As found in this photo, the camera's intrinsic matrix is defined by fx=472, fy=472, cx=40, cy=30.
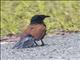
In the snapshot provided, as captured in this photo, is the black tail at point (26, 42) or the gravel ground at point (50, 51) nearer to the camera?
the gravel ground at point (50, 51)

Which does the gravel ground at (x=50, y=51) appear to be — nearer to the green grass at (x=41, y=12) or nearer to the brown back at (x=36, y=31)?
the brown back at (x=36, y=31)

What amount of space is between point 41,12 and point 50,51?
324 cm

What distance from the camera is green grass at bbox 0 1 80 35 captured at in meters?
9.02

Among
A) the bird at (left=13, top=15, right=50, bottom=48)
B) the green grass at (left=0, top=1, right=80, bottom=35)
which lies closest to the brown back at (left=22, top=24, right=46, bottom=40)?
the bird at (left=13, top=15, right=50, bottom=48)

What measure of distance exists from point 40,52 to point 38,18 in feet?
2.99

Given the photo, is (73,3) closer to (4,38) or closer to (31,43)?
(4,38)

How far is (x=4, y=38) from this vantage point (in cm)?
846

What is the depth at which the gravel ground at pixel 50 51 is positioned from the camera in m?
6.26

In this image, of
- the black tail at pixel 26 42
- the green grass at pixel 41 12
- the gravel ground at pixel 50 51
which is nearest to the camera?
the gravel ground at pixel 50 51

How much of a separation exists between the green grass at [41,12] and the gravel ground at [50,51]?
1.10m

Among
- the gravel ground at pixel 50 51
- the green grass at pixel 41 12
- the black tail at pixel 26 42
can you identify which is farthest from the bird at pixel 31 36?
the green grass at pixel 41 12

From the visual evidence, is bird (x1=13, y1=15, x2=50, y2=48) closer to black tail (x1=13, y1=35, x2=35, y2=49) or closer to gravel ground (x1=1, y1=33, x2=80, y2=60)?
black tail (x1=13, y1=35, x2=35, y2=49)

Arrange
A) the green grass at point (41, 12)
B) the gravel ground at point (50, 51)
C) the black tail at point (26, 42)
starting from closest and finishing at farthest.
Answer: the gravel ground at point (50, 51)
the black tail at point (26, 42)
the green grass at point (41, 12)

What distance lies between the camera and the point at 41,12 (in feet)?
32.2
